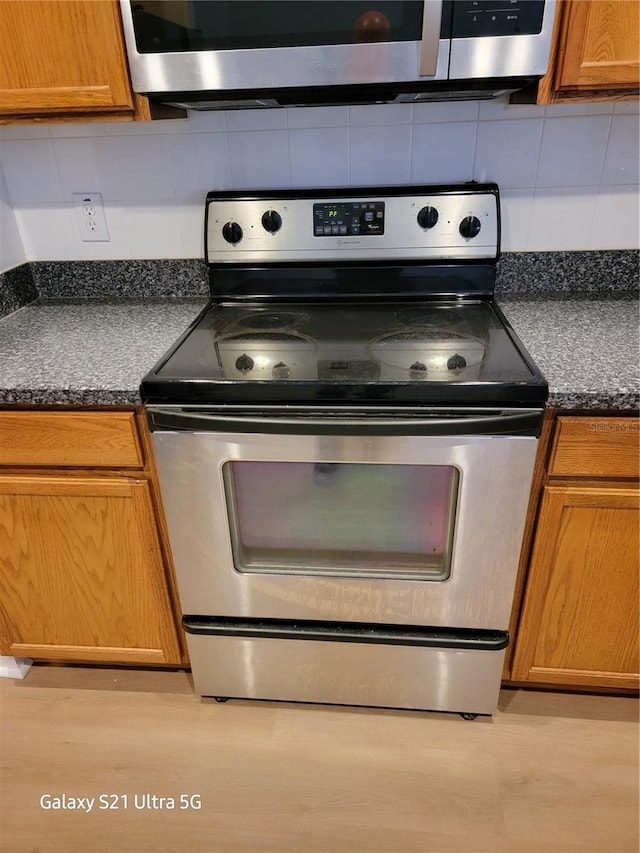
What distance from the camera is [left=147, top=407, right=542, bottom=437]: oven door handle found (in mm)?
1033

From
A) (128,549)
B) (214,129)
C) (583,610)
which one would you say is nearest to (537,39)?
(214,129)

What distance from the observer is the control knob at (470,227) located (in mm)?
1387

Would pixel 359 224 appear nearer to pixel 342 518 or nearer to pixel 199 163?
pixel 199 163

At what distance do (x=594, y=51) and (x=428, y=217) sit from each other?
0.45 m

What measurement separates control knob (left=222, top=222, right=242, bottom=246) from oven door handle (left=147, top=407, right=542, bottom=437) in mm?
573

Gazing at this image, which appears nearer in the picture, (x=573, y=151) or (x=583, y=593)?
(x=583, y=593)

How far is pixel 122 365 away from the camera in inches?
46.4

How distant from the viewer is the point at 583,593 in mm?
1223

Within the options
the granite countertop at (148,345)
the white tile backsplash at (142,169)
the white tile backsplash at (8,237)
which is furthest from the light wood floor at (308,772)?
the white tile backsplash at (142,169)

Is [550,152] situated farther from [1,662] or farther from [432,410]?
[1,662]

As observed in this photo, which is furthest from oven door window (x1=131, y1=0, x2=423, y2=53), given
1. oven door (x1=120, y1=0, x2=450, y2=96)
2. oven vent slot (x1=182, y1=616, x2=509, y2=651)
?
oven vent slot (x1=182, y1=616, x2=509, y2=651)

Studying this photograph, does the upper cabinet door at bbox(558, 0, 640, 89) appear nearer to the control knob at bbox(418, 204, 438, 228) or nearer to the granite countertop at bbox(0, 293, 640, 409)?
the control knob at bbox(418, 204, 438, 228)

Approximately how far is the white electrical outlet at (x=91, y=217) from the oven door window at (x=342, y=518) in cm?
83

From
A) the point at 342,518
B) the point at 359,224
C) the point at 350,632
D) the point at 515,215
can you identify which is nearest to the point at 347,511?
the point at 342,518
